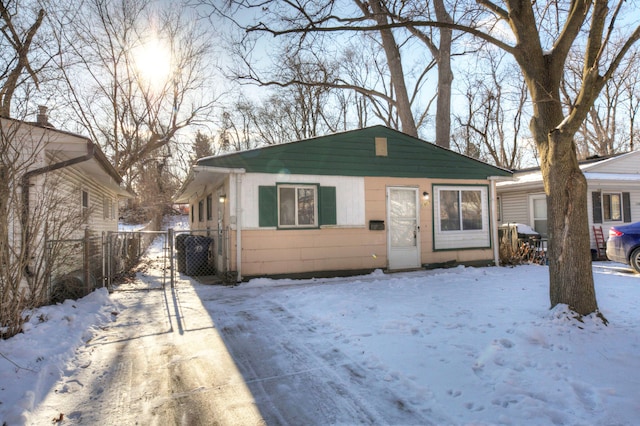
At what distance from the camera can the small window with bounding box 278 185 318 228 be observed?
8836 millimetres

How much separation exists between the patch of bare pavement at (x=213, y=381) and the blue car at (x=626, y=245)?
9.01 metres

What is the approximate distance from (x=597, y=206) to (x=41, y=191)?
17076mm

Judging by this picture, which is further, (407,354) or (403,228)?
(403,228)

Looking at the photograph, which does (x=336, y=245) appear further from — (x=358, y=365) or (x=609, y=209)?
(x=609, y=209)

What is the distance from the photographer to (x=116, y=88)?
19.2 meters

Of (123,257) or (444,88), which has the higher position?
(444,88)

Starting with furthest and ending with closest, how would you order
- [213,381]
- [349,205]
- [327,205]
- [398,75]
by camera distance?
[398,75]
[349,205]
[327,205]
[213,381]

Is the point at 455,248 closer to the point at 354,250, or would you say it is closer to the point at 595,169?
the point at 354,250

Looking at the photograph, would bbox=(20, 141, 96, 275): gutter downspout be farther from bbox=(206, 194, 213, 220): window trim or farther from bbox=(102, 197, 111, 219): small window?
bbox=(102, 197, 111, 219): small window

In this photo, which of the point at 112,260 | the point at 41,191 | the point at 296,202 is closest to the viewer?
the point at 41,191

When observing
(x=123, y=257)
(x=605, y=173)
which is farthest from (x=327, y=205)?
(x=605, y=173)

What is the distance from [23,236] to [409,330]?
4.80 m

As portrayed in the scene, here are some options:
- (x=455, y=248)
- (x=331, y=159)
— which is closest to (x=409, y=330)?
(x=331, y=159)

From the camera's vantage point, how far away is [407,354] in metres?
3.86
